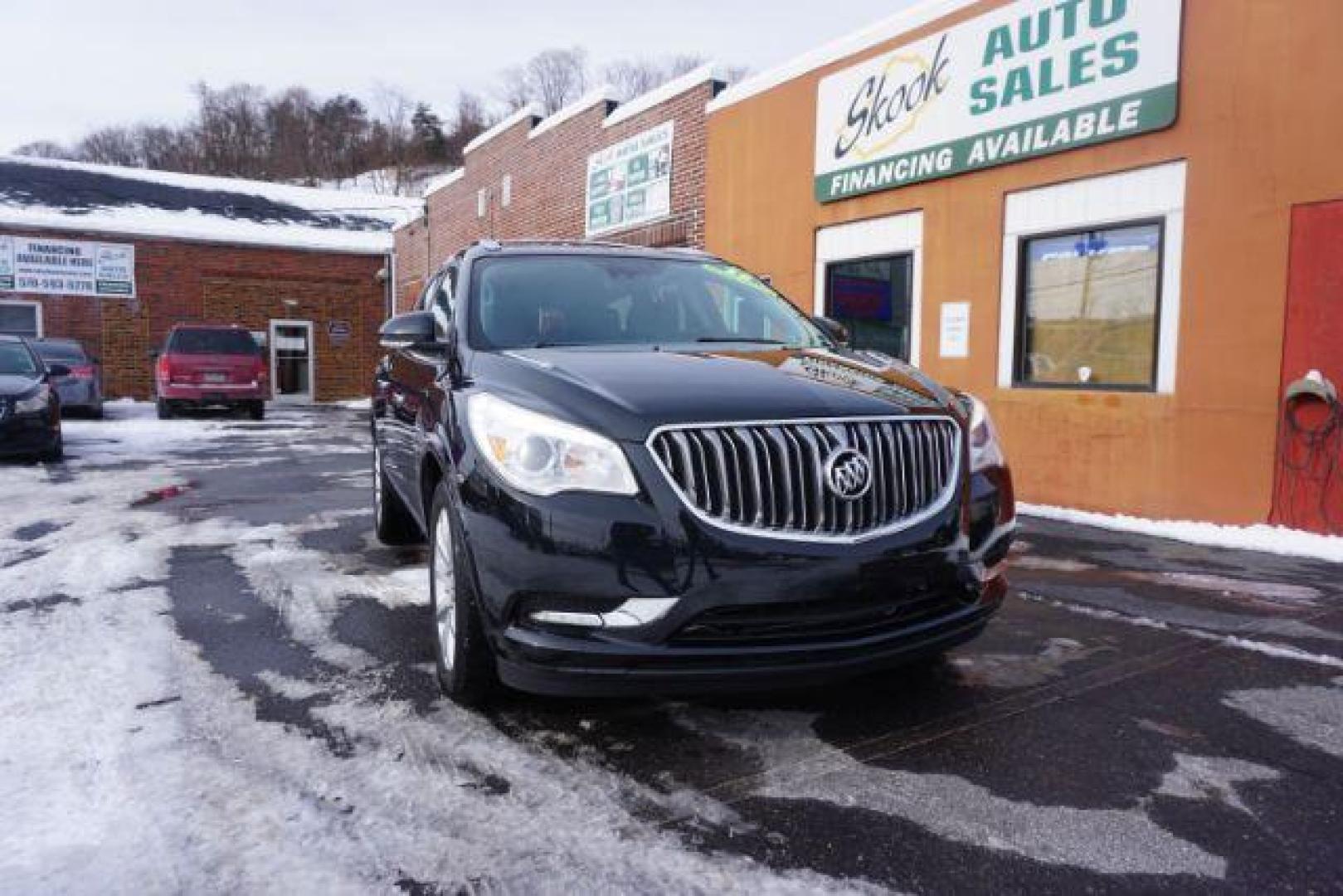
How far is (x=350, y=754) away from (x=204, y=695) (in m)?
0.83

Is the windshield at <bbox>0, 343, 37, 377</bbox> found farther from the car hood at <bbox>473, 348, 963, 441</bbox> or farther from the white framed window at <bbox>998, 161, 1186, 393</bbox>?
the white framed window at <bbox>998, 161, 1186, 393</bbox>

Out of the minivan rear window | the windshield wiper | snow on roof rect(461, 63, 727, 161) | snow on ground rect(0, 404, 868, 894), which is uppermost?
snow on roof rect(461, 63, 727, 161)

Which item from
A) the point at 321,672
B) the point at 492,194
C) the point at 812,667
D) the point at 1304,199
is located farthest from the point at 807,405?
the point at 492,194

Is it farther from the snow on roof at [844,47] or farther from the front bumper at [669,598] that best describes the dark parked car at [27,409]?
the front bumper at [669,598]

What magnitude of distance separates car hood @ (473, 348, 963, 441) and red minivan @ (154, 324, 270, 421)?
670 inches

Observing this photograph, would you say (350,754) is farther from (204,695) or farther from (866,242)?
(866,242)

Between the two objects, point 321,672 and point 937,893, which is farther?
point 321,672

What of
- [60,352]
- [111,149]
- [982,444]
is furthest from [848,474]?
[111,149]

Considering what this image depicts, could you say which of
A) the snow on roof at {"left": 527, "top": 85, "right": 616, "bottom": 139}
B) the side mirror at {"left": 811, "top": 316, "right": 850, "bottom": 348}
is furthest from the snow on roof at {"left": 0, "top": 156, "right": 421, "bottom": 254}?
the side mirror at {"left": 811, "top": 316, "right": 850, "bottom": 348}

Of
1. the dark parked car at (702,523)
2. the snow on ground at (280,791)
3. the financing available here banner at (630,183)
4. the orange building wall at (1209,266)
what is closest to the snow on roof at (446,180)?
the financing available here banner at (630,183)

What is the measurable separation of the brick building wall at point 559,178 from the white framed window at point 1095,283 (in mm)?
5119

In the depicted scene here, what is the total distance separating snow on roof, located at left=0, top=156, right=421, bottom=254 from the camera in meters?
25.1

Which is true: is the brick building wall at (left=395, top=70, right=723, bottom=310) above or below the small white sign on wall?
above

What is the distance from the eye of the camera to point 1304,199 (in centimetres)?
638
